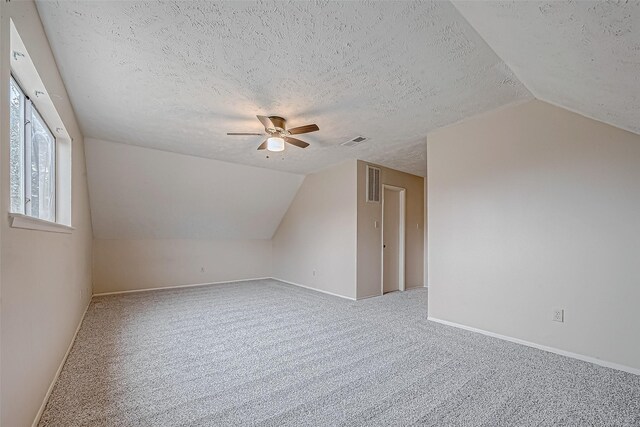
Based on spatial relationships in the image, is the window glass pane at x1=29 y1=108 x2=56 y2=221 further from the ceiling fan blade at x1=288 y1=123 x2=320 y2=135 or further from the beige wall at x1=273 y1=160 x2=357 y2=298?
the beige wall at x1=273 y1=160 x2=357 y2=298

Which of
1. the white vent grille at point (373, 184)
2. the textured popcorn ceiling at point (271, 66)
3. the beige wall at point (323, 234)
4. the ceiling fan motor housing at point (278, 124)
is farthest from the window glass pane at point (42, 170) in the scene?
the white vent grille at point (373, 184)

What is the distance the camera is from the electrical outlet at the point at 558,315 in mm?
2750

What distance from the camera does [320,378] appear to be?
2.29 metres

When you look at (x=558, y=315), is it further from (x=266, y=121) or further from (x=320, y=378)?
(x=266, y=121)

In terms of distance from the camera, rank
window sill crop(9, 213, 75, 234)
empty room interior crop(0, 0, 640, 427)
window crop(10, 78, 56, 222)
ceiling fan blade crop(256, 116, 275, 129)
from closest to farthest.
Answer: window sill crop(9, 213, 75, 234), empty room interior crop(0, 0, 640, 427), window crop(10, 78, 56, 222), ceiling fan blade crop(256, 116, 275, 129)

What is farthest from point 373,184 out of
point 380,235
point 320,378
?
point 320,378

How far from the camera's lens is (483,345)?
9.66ft

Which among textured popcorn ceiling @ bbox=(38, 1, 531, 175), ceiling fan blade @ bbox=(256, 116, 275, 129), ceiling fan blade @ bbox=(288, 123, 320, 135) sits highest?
textured popcorn ceiling @ bbox=(38, 1, 531, 175)

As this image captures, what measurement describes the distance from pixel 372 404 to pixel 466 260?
2209mm

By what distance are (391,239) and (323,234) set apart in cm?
139

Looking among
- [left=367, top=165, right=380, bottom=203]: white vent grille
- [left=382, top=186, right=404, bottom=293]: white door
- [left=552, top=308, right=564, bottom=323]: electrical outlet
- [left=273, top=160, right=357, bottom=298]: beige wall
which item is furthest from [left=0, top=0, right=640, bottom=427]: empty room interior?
[left=382, top=186, right=404, bottom=293]: white door

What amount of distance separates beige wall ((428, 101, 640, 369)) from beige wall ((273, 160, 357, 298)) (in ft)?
5.31

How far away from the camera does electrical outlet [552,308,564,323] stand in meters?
2.75

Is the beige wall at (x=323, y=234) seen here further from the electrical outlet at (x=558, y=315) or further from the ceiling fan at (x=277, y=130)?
the electrical outlet at (x=558, y=315)
